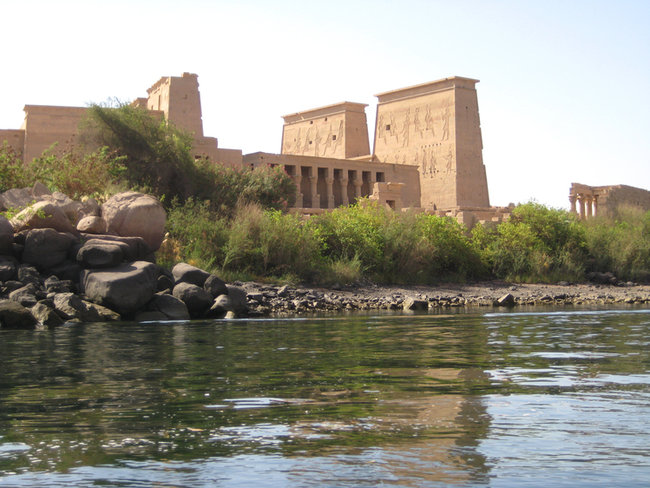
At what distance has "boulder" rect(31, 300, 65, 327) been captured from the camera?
12398mm

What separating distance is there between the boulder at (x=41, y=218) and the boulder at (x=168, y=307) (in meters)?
2.91

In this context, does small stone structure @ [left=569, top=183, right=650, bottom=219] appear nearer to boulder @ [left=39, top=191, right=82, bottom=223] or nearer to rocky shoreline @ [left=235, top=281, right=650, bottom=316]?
rocky shoreline @ [left=235, top=281, right=650, bottom=316]

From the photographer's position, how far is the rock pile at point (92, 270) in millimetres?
13523

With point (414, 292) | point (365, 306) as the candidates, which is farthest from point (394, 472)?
point (414, 292)

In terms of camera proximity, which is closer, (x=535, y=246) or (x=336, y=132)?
(x=535, y=246)

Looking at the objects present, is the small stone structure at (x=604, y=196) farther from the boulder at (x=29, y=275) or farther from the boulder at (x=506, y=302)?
the boulder at (x=29, y=275)

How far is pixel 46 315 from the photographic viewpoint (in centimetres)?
1245

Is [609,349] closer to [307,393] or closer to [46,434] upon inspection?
[307,393]

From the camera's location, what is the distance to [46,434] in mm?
4328

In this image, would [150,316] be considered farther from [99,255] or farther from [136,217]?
[136,217]

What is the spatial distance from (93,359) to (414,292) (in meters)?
13.6

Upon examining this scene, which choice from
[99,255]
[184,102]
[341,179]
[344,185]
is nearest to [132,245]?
[99,255]

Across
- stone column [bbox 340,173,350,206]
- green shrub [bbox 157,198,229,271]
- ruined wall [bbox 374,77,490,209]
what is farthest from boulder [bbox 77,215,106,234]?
ruined wall [bbox 374,77,490,209]

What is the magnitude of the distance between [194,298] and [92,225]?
322 centimetres
